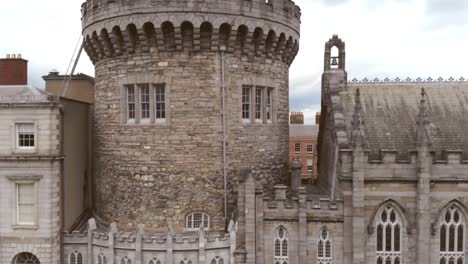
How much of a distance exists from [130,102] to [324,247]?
11.0 meters

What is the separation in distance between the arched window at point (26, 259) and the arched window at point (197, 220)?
272 inches

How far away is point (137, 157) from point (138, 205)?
2.23m

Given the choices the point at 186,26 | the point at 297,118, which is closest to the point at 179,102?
the point at 186,26

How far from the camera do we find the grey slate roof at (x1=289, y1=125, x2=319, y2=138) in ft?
229

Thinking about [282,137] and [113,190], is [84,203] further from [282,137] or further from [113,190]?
[282,137]

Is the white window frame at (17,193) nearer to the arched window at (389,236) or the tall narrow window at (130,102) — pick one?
the tall narrow window at (130,102)

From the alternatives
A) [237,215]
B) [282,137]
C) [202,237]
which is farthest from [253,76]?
[202,237]

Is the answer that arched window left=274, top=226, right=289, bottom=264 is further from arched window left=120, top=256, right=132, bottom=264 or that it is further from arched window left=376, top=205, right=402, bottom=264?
arched window left=120, top=256, right=132, bottom=264

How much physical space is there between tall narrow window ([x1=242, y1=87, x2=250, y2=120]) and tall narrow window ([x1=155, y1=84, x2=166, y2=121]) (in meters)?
3.86

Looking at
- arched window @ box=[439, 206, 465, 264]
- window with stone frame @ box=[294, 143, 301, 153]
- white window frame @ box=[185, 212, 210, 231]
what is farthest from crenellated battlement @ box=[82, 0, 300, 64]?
window with stone frame @ box=[294, 143, 301, 153]

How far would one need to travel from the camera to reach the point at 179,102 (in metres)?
20.2

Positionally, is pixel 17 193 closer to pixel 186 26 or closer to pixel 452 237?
pixel 186 26

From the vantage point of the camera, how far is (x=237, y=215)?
775 inches

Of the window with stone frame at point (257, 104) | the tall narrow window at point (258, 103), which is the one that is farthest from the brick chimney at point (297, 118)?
the tall narrow window at point (258, 103)
